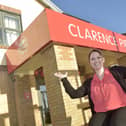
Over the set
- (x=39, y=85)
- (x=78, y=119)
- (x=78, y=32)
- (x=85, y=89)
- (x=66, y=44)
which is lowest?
(x=78, y=119)

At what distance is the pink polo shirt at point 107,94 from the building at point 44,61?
218 cm

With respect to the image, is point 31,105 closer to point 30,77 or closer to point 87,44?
point 30,77

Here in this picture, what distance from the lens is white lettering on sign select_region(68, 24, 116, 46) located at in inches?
218

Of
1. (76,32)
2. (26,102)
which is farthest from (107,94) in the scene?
(26,102)

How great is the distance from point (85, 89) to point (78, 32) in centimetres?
319

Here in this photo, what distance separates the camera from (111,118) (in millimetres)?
2328

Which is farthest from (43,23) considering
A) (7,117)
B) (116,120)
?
(7,117)

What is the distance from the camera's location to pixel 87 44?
5.86 meters

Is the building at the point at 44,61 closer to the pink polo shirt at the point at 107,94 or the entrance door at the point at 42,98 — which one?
the entrance door at the point at 42,98

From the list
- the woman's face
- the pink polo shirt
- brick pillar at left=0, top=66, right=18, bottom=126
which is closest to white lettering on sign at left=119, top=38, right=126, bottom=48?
brick pillar at left=0, top=66, right=18, bottom=126

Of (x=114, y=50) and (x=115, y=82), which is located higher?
(x=114, y=50)

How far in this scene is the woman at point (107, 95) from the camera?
233 cm

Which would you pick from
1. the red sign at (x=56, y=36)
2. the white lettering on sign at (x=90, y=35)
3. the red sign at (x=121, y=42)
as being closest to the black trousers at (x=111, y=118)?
the red sign at (x=56, y=36)

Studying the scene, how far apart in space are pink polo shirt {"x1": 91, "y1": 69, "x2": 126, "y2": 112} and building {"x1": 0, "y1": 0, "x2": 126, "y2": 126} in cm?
218
